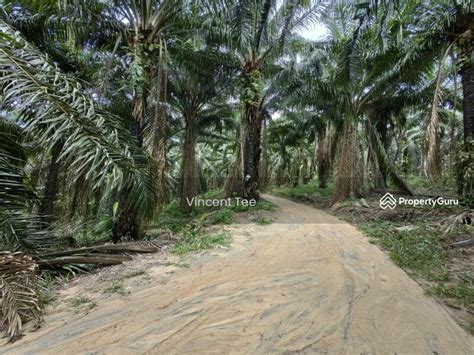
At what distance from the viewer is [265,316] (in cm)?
295

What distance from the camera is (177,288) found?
3.68 metres

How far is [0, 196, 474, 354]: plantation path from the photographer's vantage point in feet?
8.12

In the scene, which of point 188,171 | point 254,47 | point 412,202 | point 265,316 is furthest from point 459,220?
point 188,171

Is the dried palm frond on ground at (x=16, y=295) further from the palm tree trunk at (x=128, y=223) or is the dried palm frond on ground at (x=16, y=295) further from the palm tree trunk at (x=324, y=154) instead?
the palm tree trunk at (x=324, y=154)

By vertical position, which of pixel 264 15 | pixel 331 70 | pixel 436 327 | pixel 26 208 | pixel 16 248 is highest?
pixel 264 15

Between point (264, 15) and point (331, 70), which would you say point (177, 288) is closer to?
point (264, 15)

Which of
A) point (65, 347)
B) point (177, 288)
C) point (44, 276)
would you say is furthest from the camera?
point (44, 276)

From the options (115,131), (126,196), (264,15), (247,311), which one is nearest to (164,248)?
(126,196)

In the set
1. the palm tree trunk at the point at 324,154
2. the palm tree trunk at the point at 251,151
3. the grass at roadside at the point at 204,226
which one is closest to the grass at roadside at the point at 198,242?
the grass at roadside at the point at 204,226

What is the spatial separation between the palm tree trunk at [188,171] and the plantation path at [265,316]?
772 centimetres

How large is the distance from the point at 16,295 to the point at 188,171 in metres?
9.83

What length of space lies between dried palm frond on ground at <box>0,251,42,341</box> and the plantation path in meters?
0.15

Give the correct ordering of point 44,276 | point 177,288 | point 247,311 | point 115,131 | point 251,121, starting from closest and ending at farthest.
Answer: point 247,311
point 177,288
point 44,276
point 115,131
point 251,121

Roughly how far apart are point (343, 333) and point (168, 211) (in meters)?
10.6
